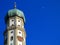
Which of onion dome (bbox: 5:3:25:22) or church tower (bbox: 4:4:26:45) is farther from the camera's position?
onion dome (bbox: 5:3:25:22)

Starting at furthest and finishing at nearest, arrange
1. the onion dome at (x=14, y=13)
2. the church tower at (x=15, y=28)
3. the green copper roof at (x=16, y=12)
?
the green copper roof at (x=16, y=12) < the onion dome at (x=14, y=13) < the church tower at (x=15, y=28)

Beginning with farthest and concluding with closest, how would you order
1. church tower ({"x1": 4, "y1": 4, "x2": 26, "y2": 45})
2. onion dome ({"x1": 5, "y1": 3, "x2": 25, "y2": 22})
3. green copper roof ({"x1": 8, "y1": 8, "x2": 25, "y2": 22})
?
green copper roof ({"x1": 8, "y1": 8, "x2": 25, "y2": 22}) → onion dome ({"x1": 5, "y1": 3, "x2": 25, "y2": 22}) → church tower ({"x1": 4, "y1": 4, "x2": 26, "y2": 45})

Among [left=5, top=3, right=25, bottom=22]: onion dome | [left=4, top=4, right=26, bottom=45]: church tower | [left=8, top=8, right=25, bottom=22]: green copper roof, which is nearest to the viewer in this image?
[left=4, top=4, right=26, bottom=45]: church tower

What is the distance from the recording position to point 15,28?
102 meters

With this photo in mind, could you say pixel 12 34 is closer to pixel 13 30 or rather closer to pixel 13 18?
pixel 13 30

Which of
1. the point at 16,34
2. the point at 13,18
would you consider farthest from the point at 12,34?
the point at 13,18

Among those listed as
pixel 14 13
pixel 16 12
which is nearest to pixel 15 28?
pixel 14 13

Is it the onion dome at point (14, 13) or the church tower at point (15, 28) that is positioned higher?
the onion dome at point (14, 13)

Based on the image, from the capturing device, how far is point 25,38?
103812mm

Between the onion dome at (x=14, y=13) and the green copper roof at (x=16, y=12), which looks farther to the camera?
the green copper roof at (x=16, y=12)

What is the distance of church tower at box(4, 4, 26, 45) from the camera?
98938mm

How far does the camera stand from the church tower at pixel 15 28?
9894 centimetres

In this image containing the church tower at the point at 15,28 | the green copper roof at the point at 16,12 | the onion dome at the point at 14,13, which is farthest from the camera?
the green copper roof at the point at 16,12

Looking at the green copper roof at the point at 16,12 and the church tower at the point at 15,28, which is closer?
the church tower at the point at 15,28
